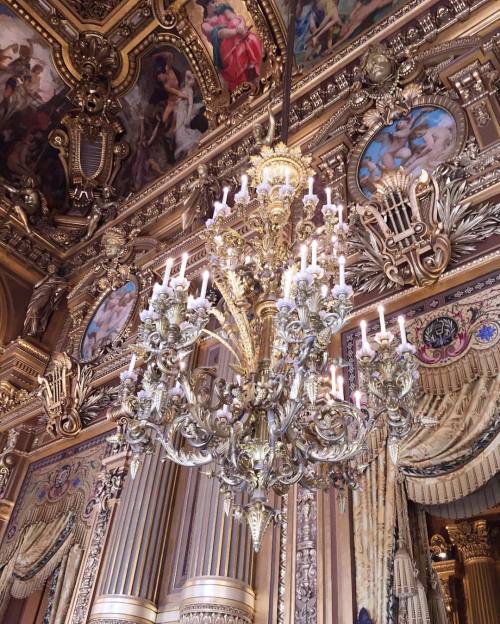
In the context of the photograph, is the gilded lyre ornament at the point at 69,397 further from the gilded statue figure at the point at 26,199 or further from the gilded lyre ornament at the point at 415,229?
the gilded lyre ornament at the point at 415,229

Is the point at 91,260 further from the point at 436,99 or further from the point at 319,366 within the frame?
the point at 319,366

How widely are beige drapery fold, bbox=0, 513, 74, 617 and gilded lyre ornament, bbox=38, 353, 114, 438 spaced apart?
1176 mm

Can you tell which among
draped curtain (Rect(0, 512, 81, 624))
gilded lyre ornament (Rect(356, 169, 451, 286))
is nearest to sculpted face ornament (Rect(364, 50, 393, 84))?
gilded lyre ornament (Rect(356, 169, 451, 286))

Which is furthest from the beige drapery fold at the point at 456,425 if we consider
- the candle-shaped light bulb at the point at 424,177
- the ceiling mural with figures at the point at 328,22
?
the ceiling mural with figures at the point at 328,22

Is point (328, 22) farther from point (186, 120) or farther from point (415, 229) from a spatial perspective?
point (415, 229)

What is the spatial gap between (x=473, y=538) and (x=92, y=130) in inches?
333

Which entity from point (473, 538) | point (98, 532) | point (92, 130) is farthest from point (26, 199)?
point (473, 538)

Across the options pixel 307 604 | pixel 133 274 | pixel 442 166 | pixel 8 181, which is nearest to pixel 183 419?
pixel 307 604

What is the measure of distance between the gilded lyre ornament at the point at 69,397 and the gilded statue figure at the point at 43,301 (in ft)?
5.31

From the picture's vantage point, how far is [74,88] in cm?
931

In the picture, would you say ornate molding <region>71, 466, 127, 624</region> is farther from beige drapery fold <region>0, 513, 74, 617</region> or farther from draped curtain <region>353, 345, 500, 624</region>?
draped curtain <region>353, 345, 500, 624</region>

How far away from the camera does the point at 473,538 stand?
7.64 metres

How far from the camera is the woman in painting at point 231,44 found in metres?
8.20

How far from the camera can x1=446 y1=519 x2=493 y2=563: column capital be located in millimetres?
7625
